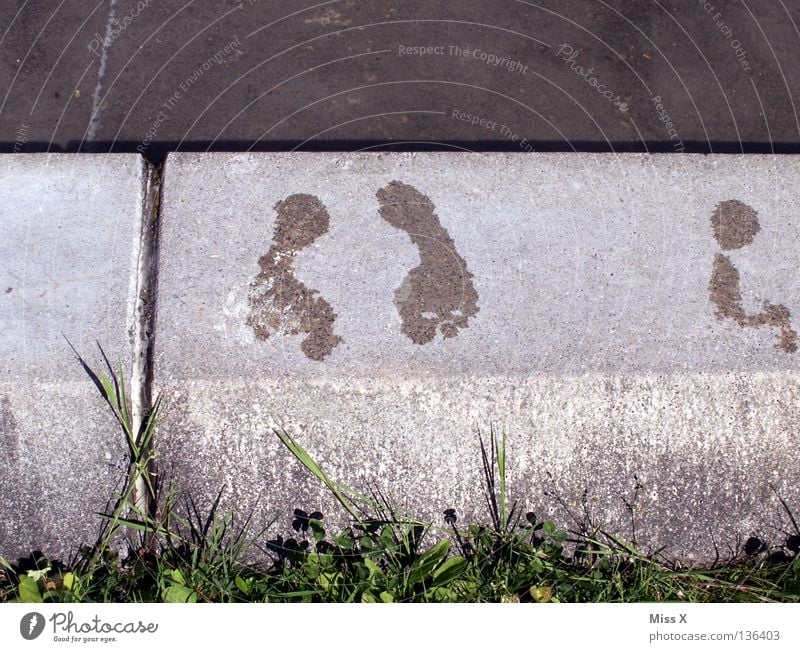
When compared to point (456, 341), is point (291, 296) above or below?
above

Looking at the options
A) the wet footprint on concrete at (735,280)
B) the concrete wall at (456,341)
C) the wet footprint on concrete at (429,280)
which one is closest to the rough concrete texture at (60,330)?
the concrete wall at (456,341)

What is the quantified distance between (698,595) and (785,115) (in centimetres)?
187

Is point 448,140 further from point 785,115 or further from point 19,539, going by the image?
point 19,539

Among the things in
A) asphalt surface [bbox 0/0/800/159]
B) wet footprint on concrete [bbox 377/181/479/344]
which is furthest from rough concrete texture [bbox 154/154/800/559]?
asphalt surface [bbox 0/0/800/159]

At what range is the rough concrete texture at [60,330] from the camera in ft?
6.35

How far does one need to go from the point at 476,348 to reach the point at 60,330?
4.12ft

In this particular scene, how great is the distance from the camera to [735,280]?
211 cm

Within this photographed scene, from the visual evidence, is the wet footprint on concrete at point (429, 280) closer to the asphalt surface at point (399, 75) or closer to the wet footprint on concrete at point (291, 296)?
the wet footprint on concrete at point (291, 296)

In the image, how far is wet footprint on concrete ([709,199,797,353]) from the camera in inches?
81.2

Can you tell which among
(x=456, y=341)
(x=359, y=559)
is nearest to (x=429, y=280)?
(x=456, y=341)

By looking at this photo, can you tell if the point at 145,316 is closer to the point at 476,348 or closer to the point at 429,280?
the point at 429,280

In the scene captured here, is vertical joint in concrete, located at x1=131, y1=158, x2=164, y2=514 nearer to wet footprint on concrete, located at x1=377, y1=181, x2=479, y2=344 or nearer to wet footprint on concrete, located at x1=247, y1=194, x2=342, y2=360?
wet footprint on concrete, located at x1=247, y1=194, x2=342, y2=360

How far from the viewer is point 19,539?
1928mm
